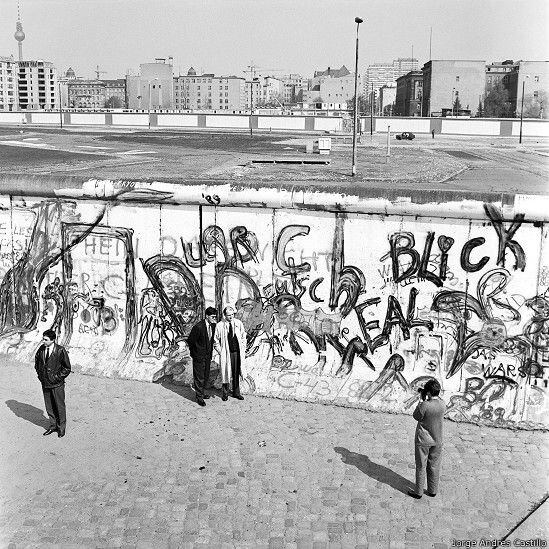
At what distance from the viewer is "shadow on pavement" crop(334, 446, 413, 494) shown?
6836mm

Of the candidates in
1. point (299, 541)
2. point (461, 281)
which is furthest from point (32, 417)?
point (461, 281)

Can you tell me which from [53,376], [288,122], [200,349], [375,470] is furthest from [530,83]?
[53,376]

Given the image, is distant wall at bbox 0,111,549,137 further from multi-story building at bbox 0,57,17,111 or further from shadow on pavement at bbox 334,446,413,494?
multi-story building at bbox 0,57,17,111

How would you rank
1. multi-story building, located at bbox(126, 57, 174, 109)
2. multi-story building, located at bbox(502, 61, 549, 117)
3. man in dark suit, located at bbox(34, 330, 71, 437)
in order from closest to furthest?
man in dark suit, located at bbox(34, 330, 71, 437), multi-story building, located at bbox(502, 61, 549, 117), multi-story building, located at bbox(126, 57, 174, 109)

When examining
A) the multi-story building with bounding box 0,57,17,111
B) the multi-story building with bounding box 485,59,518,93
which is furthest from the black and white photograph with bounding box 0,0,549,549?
the multi-story building with bounding box 0,57,17,111

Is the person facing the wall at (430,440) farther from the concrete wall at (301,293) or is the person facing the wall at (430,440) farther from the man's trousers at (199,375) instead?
the man's trousers at (199,375)

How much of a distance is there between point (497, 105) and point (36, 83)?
123 metres

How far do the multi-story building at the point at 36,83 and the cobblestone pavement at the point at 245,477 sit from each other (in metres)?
187

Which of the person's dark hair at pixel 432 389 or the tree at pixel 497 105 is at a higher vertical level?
the tree at pixel 497 105

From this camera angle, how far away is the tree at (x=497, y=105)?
11800 centimetres

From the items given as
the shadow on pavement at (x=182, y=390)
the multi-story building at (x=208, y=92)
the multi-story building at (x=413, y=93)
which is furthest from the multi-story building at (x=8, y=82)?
the shadow on pavement at (x=182, y=390)

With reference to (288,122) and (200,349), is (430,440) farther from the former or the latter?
(288,122)

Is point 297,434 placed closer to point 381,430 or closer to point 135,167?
point 381,430

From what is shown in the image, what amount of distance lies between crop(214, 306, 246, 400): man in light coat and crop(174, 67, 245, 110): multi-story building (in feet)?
560
